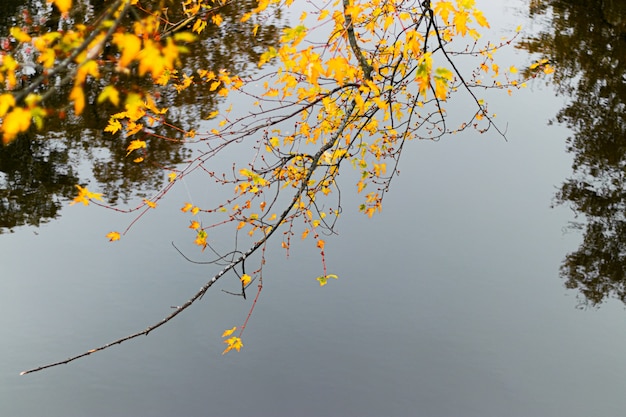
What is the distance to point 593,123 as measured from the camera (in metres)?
10.6

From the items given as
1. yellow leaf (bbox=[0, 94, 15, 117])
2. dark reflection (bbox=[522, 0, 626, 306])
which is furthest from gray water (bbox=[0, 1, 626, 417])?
yellow leaf (bbox=[0, 94, 15, 117])

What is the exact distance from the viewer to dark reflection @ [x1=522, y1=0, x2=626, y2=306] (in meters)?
8.24

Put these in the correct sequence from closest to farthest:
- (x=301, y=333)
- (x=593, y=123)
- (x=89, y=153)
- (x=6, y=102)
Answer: (x=6, y=102) < (x=301, y=333) < (x=89, y=153) < (x=593, y=123)

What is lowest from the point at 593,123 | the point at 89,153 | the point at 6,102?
the point at 6,102

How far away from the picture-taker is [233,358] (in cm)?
677

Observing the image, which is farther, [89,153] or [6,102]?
[89,153]

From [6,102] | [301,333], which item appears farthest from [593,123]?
[6,102]

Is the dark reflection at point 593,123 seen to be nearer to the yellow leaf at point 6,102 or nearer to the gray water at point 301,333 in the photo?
the gray water at point 301,333

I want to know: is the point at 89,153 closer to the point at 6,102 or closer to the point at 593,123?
the point at 6,102

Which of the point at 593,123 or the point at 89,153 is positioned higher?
the point at 593,123

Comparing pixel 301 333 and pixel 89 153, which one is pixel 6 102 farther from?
pixel 89 153

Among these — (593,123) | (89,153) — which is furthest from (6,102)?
(593,123)

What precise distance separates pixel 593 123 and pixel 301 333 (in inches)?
260

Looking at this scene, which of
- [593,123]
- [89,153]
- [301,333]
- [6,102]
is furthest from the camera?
[593,123]
